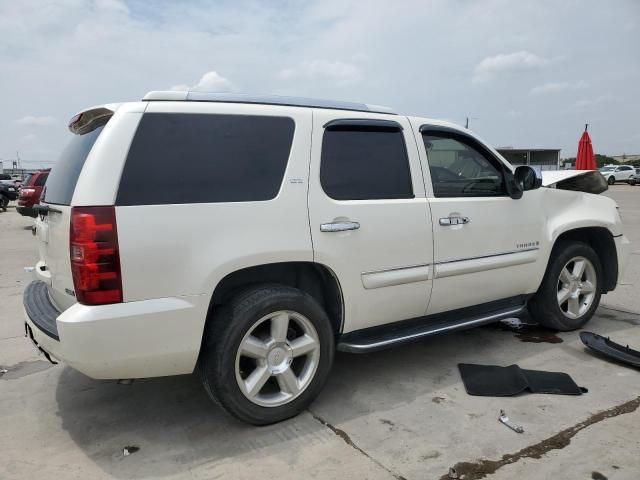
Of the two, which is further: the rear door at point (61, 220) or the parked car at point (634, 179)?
the parked car at point (634, 179)

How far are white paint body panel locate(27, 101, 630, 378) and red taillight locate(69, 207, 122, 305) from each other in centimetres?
4

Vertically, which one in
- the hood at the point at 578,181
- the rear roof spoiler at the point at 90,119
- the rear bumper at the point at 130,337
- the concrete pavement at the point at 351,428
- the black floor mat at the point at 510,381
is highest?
the rear roof spoiler at the point at 90,119

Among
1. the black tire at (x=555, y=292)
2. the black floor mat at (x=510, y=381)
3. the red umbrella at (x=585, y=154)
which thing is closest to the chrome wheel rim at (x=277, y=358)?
the black floor mat at (x=510, y=381)

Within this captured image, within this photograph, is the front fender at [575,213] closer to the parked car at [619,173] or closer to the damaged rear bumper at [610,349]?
the damaged rear bumper at [610,349]

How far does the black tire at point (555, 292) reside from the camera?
4414mm

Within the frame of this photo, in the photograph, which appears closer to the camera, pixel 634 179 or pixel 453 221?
pixel 453 221

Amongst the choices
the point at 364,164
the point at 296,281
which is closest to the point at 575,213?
the point at 364,164

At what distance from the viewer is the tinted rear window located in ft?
9.13

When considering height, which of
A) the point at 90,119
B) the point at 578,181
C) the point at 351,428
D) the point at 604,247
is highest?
the point at 90,119

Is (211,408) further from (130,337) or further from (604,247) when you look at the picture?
(604,247)

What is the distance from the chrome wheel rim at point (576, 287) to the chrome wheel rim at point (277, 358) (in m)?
2.62

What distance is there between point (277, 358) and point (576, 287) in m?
3.07

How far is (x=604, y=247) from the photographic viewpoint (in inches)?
191

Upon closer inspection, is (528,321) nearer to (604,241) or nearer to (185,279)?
(604,241)
